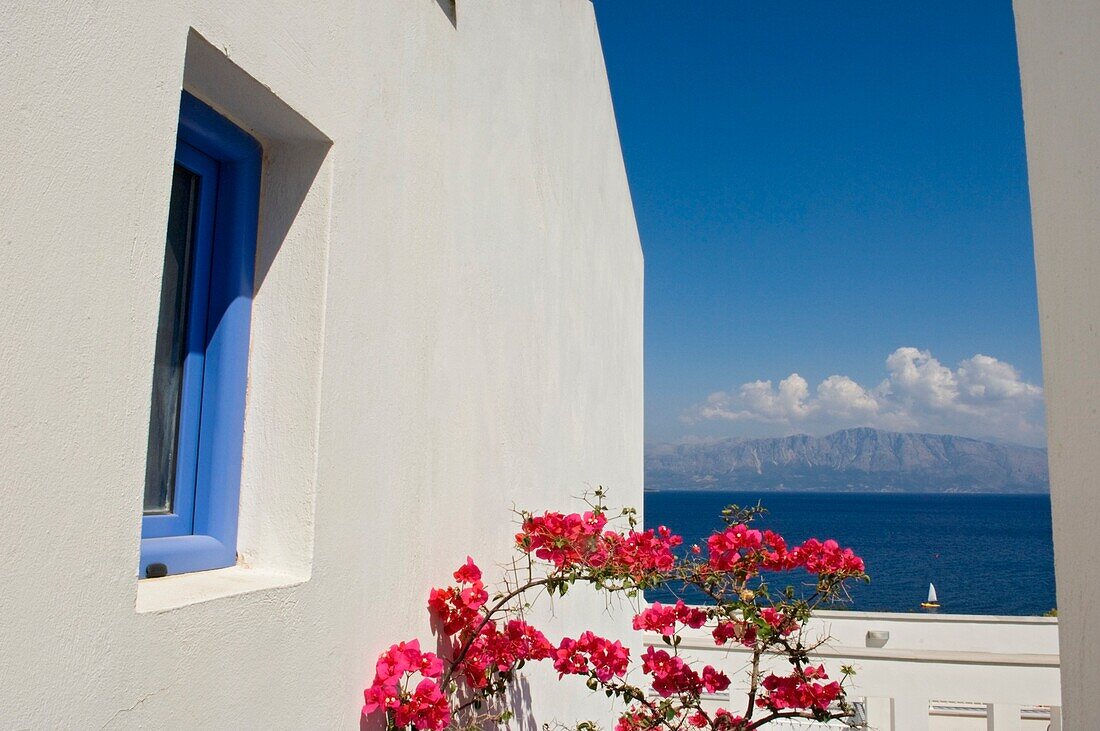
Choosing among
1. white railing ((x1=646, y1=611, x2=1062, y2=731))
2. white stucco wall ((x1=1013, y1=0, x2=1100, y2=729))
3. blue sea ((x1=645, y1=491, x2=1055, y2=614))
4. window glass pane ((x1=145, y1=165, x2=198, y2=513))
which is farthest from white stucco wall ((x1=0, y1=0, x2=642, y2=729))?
blue sea ((x1=645, y1=491, x2=1055, y2=614))

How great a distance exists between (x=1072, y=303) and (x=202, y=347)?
1664 millimetres

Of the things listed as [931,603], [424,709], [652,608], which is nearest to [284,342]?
[424,709]

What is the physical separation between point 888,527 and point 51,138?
354 ft

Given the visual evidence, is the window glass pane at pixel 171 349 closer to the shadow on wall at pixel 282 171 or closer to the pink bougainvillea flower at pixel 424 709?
the shadow on wall at pixel 282 171

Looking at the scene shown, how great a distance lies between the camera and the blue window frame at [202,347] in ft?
5.46

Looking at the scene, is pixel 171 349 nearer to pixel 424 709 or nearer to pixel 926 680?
pixel 424 709

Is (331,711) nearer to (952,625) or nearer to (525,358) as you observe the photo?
(525,358)

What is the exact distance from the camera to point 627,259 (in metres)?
6.81

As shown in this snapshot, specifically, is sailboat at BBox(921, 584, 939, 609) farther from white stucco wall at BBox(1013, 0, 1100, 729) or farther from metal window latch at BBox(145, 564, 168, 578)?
metal window latch at BBox(145, 564, 168, 578)

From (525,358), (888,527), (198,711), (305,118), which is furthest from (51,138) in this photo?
Answer: (888,527)

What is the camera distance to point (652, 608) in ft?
10.8

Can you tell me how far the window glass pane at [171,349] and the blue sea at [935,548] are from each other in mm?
22927

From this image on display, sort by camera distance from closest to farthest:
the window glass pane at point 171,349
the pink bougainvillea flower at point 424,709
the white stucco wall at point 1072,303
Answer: the white stucco wall at point 1072,303, the window glass pane at point 171,349, the pink bougainvillea flower at point 424,709

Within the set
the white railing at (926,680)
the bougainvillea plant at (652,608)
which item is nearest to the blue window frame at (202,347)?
the bougainvillea plant at (652,608)
